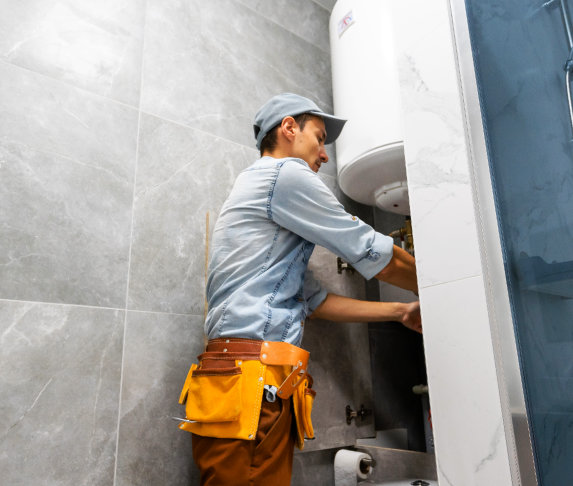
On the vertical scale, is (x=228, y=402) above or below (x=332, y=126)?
below

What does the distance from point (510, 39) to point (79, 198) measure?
3.33 feet

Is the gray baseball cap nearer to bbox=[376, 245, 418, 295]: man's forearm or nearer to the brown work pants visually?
bbox=[376, 245, 418, 295]: man's forearm

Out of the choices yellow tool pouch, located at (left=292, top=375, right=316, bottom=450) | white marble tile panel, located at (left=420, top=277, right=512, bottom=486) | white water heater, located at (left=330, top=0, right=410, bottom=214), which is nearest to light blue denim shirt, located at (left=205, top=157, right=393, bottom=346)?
yellow tool pouch, located at (left=292, top=375, right=316, bottom=450)

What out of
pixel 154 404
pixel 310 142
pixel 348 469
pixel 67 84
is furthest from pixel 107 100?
pixel 348 469

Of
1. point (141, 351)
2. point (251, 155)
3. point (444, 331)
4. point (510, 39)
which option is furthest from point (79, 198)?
point (510, 39)

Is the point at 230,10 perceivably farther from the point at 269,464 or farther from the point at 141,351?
the point at 269,464

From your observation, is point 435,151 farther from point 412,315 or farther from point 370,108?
point 370,108

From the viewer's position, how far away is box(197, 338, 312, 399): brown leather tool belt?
42.1 inches

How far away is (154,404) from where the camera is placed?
1.23 metres

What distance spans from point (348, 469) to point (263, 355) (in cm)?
58

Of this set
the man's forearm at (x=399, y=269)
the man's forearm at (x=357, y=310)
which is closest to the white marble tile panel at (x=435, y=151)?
the man's forearm at (x=399, y=269)

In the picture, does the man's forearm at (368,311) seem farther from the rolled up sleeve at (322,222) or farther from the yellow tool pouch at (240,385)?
the yellow tool pouch at (240,385)

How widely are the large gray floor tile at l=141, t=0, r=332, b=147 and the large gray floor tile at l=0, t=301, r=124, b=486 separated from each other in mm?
659

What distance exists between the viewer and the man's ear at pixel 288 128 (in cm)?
136
